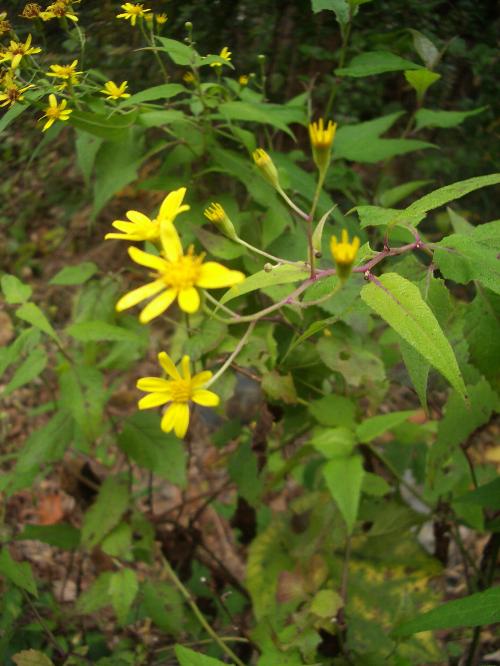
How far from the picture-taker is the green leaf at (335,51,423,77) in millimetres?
1152

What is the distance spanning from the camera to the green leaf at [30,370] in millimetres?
1233

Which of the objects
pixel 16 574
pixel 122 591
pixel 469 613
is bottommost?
pixel 122 591

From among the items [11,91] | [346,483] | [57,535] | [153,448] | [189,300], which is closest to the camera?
[189,300]

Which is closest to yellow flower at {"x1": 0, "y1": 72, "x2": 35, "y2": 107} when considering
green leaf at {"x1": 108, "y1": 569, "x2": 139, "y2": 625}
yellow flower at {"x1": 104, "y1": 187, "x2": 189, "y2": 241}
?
yellow flower at {"x1": 104, "y1": 187, "x2": 189, "y2": 241}

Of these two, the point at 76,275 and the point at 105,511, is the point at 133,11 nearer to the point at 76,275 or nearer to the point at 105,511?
the point at 76,275

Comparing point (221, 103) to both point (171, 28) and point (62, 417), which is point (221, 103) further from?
point (62, 417)

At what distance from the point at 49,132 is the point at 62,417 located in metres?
0.56

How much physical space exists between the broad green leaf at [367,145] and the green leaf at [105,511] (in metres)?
0.83

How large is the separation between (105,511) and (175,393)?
0.68 meters

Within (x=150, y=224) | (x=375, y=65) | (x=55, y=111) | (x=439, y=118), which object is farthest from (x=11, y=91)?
(x=439, y=118)

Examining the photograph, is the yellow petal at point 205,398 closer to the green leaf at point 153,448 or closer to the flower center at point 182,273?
the flower center at point 182,273

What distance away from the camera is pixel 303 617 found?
1.18 meters

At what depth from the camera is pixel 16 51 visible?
96 cm

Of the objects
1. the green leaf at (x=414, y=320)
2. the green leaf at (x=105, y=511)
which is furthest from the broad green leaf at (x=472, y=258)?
the green leaf at (x=105, y=511)
